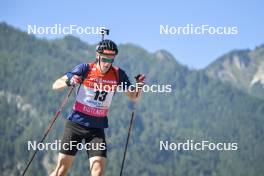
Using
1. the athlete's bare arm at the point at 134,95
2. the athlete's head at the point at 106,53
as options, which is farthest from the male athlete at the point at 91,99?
the athlete's bare arm at the point at 134,95

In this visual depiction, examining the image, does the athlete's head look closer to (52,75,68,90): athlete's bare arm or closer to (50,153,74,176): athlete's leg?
Result: (52,75,68,90): athlete's bare arm

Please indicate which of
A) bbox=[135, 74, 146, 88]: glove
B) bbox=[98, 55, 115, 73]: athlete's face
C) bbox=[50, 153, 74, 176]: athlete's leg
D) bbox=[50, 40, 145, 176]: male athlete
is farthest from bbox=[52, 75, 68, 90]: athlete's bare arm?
bbox=[135, 74, 146, 88]: glove

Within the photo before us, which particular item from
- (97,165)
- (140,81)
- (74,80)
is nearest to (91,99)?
(74,80)

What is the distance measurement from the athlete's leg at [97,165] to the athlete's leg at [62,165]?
18.0 inches

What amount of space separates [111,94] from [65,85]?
896 mm

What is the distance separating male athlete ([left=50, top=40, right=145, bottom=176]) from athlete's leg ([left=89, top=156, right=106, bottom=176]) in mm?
209

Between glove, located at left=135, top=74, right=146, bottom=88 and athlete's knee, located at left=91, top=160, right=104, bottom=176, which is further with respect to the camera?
glove, located at left=135, top=74, right=146, bottom=88

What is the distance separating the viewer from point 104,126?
1154cm

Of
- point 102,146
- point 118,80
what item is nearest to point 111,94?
point 118,80

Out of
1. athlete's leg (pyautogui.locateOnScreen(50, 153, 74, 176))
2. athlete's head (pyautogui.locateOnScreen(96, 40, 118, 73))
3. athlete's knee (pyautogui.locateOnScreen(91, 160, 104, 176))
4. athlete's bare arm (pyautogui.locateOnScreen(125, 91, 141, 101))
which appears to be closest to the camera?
athlete's knee (pyautogui.locateOnScreen(91, 160, 104, 176))

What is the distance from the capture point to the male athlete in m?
11.3

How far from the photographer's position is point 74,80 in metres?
11.2

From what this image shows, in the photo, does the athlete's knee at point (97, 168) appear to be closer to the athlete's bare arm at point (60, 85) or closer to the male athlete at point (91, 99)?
the male athlete at point (91, 99)

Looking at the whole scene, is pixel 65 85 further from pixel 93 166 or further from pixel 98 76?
pixel 93 166
